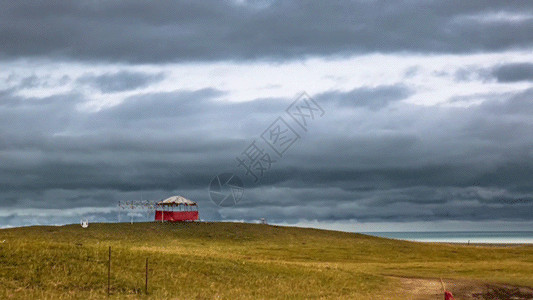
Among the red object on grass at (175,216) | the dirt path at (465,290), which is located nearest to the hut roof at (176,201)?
the red object on grass at (175,216)

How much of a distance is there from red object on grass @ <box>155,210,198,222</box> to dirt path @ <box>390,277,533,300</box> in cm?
7102

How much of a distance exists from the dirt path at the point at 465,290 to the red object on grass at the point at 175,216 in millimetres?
71021

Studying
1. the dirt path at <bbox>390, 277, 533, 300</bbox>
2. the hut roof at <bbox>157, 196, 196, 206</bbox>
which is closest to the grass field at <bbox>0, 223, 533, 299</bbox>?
the dirt path at <bbox>390, 277, 533, 300</bbox>

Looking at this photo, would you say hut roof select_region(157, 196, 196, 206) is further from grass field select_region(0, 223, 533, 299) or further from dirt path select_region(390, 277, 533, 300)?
dirt path select_region(390, 277, 533, 300)

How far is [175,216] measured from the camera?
112 m

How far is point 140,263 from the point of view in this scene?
145ft

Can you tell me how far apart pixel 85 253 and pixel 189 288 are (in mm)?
9974

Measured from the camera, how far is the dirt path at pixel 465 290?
40.8 metres

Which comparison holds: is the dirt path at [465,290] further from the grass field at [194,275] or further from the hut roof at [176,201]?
the hut roof at [176,201]

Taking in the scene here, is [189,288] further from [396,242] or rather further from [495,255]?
[396,242]

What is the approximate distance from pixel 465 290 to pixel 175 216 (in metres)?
76.5

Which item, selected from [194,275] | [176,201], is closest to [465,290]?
[194,275]

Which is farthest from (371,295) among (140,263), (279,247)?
(279,247)

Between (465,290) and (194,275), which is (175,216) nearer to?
(194,275)
